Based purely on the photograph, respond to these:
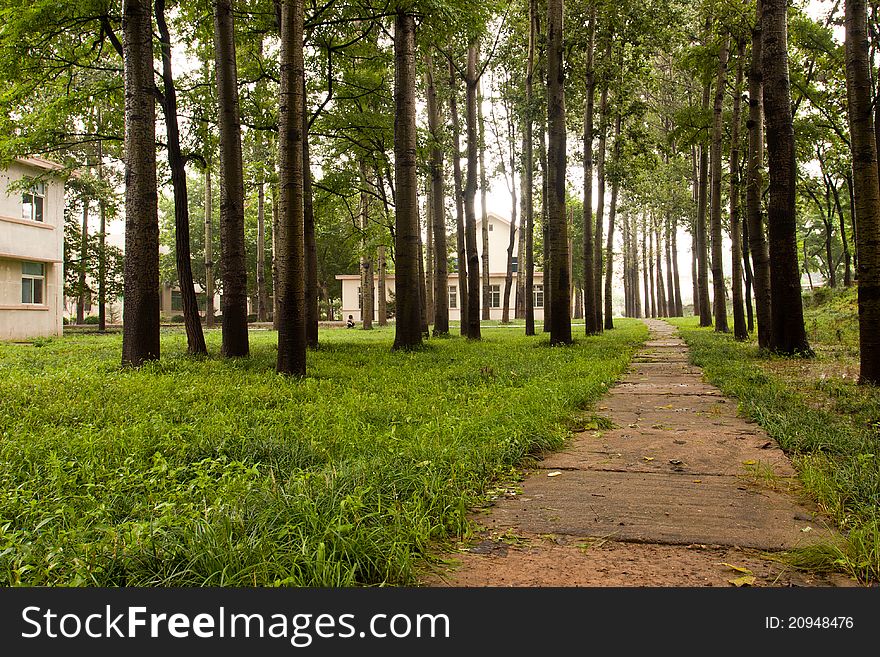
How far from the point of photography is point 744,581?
226 cm

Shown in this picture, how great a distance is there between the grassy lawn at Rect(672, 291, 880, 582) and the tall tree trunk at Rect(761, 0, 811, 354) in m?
0.64

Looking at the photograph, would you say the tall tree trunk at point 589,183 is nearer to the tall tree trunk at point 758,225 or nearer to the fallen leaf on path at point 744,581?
the tall tree trunk at point 758,225

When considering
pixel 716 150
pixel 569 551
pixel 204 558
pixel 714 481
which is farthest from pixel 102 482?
pixel 716 150

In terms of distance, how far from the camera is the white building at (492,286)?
157 ft

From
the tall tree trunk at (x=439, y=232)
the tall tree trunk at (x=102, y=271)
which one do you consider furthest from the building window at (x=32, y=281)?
the tall tree trunk at (x=439, y=232)

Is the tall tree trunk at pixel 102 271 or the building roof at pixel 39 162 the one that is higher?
the building roof at pixel 39 162

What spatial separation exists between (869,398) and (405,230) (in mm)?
8526

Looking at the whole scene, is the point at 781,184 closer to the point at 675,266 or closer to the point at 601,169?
the point at 601,169

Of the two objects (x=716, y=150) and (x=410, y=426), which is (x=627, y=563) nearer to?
(x=410, y=426)

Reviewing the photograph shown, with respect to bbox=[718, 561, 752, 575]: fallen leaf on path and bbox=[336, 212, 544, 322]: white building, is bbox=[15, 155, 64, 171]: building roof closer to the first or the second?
bbox=[718, 561, 752, 575]: fallen leaf on path

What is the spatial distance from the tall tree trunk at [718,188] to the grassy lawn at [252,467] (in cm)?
1226

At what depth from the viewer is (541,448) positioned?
4.56 m

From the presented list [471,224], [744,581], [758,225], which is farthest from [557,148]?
[744,581]

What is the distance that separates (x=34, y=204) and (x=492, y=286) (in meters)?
36.7
